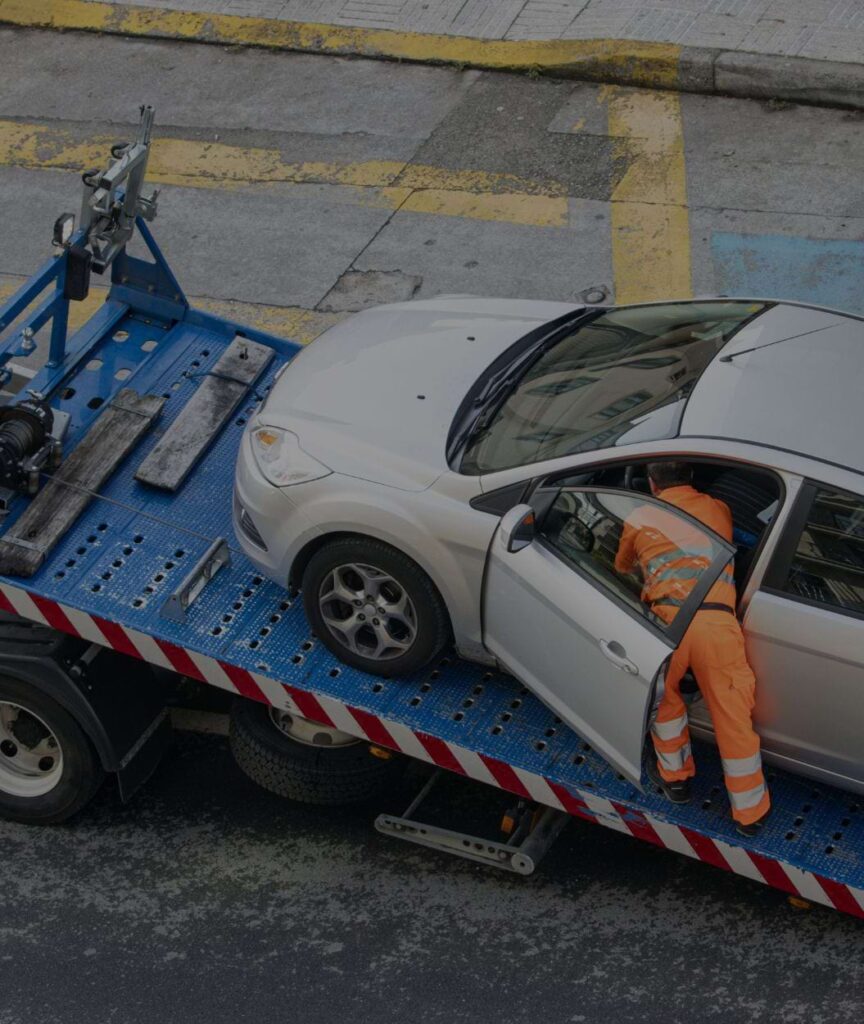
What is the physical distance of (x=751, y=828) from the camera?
5.47 metres

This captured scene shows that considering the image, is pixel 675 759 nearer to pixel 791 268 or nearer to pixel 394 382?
pixel 394 382

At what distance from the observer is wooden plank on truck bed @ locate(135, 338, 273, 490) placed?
6742mm

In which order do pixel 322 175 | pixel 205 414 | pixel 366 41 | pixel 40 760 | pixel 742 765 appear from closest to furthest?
pixel 742 765 < pixel 40 760 < pixel 205 414 < pixel 322 175 < pixel 366 41

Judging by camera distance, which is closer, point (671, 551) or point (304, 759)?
point (671, 551)

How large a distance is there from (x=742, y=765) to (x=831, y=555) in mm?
804

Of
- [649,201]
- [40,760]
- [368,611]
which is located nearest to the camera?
[368,611]

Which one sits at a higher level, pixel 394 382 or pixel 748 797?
pixel 394 382

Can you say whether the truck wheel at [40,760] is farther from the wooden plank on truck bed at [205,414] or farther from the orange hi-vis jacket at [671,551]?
the orange hi-vis jacket at [671,551]

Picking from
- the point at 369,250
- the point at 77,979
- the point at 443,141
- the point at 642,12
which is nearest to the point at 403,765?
the point at 77,979

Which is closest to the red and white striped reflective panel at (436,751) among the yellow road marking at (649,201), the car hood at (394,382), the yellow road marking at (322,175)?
the car hood at (394,382)

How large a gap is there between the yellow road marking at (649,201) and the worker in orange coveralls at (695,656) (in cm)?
413

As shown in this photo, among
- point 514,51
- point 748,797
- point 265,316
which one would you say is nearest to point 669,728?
point 748,797

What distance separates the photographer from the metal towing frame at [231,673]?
5.62 meters

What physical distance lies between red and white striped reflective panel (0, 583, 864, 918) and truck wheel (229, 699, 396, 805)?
298 millimetres
